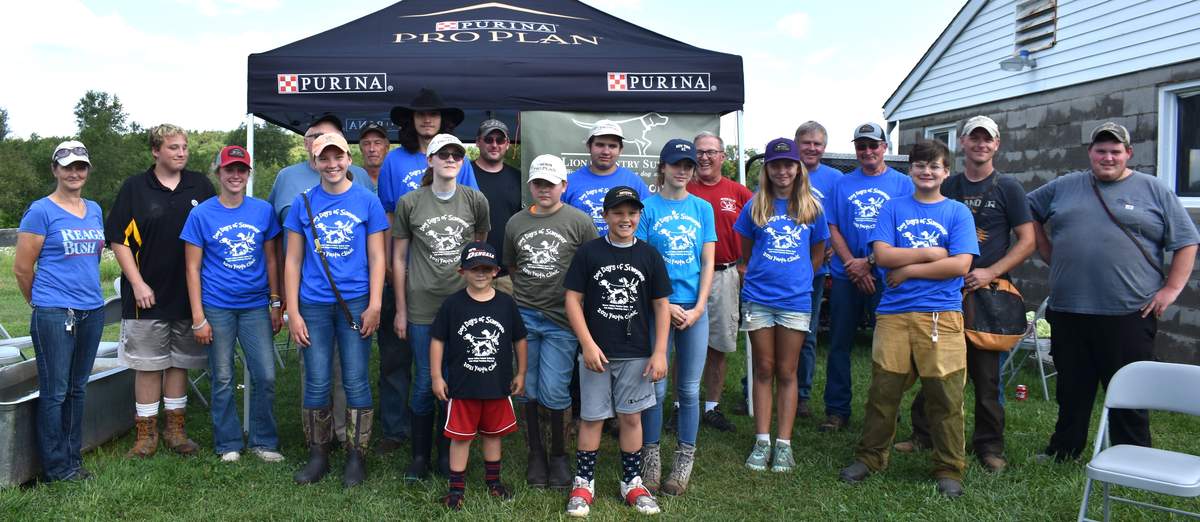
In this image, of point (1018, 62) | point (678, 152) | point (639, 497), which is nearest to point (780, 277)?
point (678, 152)

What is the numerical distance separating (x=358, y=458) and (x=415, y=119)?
1978mm

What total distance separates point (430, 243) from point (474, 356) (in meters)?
0.68

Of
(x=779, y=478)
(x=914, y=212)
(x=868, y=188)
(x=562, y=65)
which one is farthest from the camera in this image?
(x=562, y=65)

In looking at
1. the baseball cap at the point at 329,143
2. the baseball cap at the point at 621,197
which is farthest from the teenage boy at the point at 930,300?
the baseball cap at the point at 329,143

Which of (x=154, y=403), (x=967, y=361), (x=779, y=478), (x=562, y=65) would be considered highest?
(x=562, y=65)

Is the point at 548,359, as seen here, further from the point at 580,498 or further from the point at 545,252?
the point at 580,498

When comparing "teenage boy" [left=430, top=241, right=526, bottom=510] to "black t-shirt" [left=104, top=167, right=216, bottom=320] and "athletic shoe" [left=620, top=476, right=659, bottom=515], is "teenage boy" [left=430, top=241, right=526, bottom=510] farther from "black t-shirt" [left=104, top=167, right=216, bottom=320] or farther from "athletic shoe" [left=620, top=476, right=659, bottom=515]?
"black t-shirt" [left=104, top=167, right=216, bottom=320]

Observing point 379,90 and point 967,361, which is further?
point 379,90

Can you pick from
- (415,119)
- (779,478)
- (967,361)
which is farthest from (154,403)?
(967,361)

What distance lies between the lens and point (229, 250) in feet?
14.3

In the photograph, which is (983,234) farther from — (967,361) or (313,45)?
(313,45)

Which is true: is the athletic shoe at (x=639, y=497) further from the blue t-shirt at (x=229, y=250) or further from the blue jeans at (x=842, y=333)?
the blue t-shirt at (x=229, y=250)

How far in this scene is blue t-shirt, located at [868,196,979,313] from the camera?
396cm

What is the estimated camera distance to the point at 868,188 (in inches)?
195
